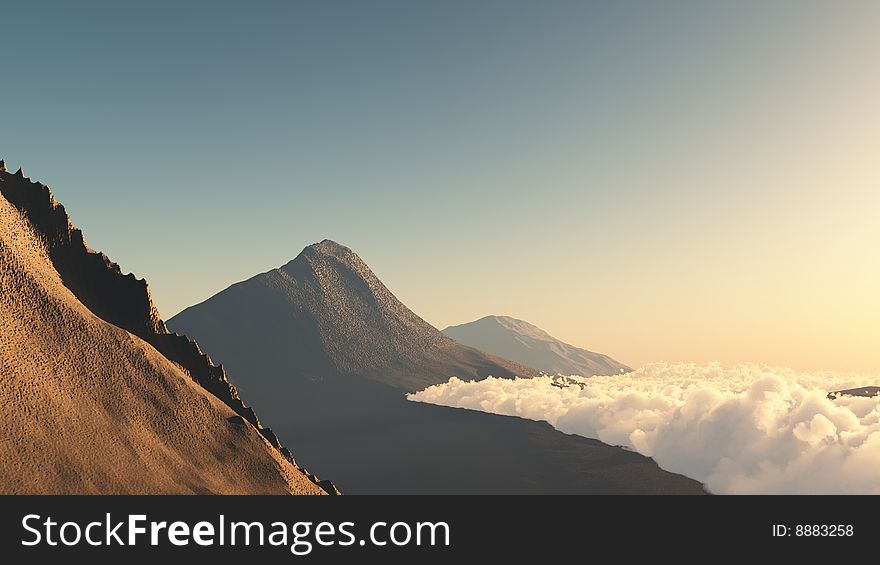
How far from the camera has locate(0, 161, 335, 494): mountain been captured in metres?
31.6

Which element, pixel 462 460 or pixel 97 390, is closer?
pixel 97 390

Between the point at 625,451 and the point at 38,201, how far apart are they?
16950cm

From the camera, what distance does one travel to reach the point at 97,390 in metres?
37.6

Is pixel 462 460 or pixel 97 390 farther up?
pixel 97 390

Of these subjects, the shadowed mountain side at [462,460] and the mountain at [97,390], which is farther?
the shadowed mountain side at [462,460]

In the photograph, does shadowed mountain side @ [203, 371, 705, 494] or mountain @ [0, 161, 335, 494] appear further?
shadowed mountain side @ [203, 371, 705, 494]

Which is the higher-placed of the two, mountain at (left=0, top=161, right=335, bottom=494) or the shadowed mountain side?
mountain at (left=0, top=161, right=335, bottom=494)

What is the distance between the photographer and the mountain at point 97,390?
31625mm

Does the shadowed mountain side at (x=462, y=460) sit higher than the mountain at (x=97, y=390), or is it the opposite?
the mountain at (x=97, y=390)
